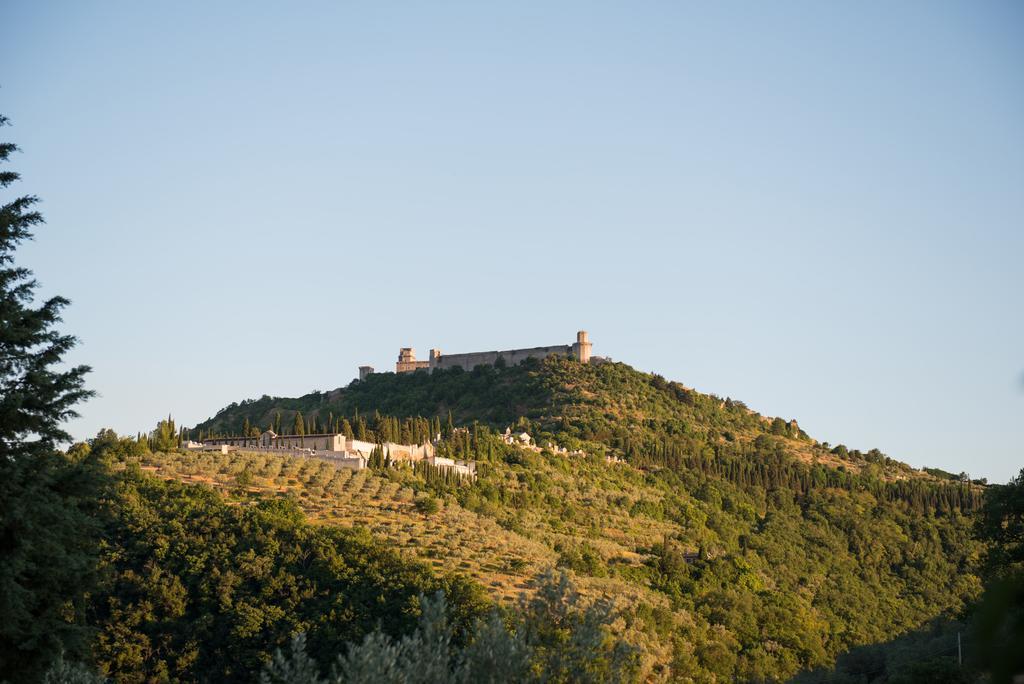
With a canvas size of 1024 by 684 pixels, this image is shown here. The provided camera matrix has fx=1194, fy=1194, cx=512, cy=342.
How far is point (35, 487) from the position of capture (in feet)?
51.1

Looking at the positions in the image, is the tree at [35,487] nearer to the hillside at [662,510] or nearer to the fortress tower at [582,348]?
the hillside at [662,510]

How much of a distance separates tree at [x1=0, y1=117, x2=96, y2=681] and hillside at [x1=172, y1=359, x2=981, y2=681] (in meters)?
29.4

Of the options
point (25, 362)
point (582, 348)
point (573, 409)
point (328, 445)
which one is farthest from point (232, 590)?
point (582, 348)

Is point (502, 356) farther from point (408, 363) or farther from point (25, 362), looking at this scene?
point (25, 362)

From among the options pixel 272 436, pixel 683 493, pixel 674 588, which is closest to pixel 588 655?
pixel 674 588

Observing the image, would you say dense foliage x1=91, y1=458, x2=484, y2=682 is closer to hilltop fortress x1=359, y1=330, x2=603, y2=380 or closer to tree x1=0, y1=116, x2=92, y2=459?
tree x1=0, y1=116, x2=92, y2=459

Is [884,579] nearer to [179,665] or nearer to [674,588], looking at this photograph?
[674,588]

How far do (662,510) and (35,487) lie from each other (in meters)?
59.1

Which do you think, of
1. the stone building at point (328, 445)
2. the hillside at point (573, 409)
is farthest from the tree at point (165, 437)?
the hillside at point (573, 409)

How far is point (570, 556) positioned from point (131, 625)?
20.9 m

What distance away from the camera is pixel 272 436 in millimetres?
66125

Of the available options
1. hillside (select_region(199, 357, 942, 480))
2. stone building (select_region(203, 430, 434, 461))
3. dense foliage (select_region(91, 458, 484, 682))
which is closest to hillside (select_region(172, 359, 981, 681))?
hillside (select_region(199, 357, 942, 480))

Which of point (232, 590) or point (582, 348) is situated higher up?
point (582, 348)

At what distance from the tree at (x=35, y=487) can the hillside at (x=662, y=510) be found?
2941 cm
